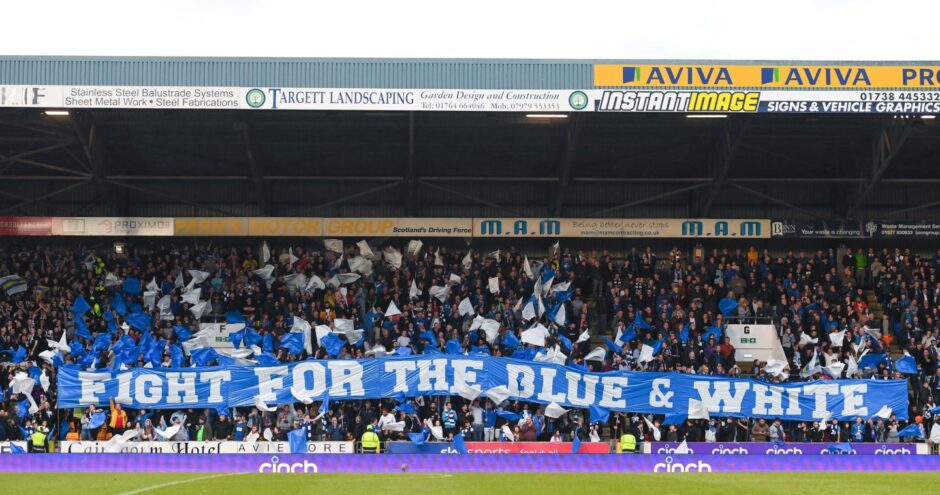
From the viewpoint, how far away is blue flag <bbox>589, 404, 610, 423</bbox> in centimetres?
3459

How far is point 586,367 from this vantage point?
118ft

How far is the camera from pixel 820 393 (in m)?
34.7

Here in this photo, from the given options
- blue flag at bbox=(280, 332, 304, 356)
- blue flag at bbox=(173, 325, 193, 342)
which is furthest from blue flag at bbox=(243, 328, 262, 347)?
blue flag at bbox=(173, 325, 193, 342)

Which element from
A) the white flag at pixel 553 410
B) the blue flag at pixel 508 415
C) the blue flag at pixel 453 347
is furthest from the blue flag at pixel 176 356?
the white flag at pixel 553 410

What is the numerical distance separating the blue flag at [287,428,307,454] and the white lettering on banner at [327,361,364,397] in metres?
1.86

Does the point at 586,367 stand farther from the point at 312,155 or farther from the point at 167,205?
the point at 167,205

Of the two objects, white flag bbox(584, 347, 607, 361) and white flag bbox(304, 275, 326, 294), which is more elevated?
white flag bbox(304, 275, 326, 294)

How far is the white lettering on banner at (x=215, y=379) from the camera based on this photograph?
114 feet

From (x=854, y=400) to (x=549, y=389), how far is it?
28.1 feet

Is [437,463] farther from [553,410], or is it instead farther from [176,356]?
[176,356]

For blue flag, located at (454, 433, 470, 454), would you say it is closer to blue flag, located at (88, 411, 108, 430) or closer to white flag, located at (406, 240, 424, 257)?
blue flag, located at (88, 411, 108, 430)

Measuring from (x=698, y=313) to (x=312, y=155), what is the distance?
13980mm

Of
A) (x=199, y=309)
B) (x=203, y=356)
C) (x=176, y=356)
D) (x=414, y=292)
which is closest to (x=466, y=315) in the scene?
(x=414, y=292)

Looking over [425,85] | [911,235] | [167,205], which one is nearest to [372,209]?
[167,205]
